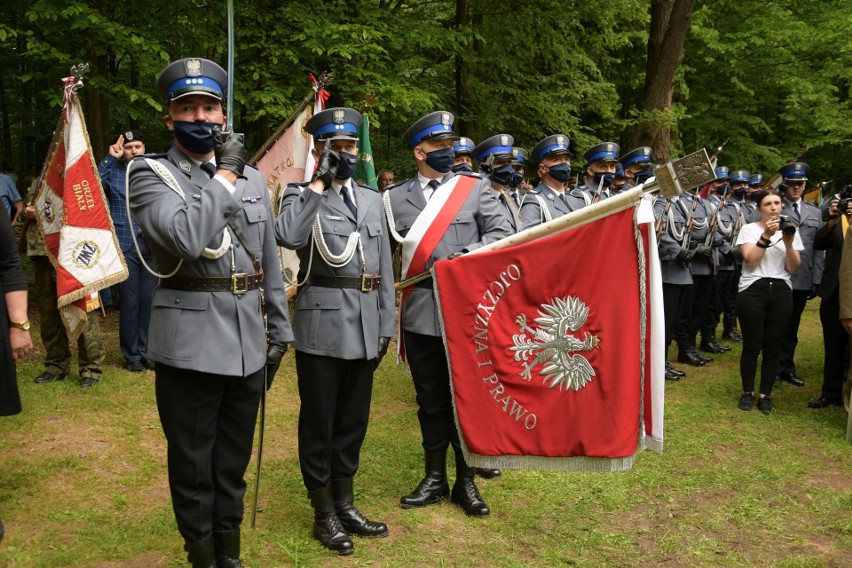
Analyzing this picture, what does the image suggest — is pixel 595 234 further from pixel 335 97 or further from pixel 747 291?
pixel 335 97

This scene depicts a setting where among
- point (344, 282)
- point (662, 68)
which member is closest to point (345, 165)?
point (344, 282)

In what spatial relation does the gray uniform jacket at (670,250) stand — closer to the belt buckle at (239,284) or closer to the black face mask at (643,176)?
the black face mask at (643,176)

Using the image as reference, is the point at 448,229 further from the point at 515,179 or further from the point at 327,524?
the point at 327,524

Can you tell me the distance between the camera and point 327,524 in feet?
12.9

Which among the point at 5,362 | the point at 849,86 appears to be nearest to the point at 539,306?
the point at 5,362

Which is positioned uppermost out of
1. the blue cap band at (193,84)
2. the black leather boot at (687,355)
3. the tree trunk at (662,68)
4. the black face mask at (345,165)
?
the tree trunk at (662,68)

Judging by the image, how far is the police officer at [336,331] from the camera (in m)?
3.87

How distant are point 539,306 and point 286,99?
6671 millimetres

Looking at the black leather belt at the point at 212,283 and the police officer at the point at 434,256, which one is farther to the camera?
the police officer at the point at 434,256

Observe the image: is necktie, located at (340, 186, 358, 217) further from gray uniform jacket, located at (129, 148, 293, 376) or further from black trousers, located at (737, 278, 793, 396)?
black trousers, located at (737, 278, 793, 396)

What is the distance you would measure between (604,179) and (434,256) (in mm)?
4231

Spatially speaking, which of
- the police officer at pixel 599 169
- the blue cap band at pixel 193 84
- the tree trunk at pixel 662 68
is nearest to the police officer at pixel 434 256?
the blue cap band at pixel 193 84

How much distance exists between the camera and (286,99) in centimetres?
963

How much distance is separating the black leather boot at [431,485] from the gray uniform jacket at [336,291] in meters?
0.97
